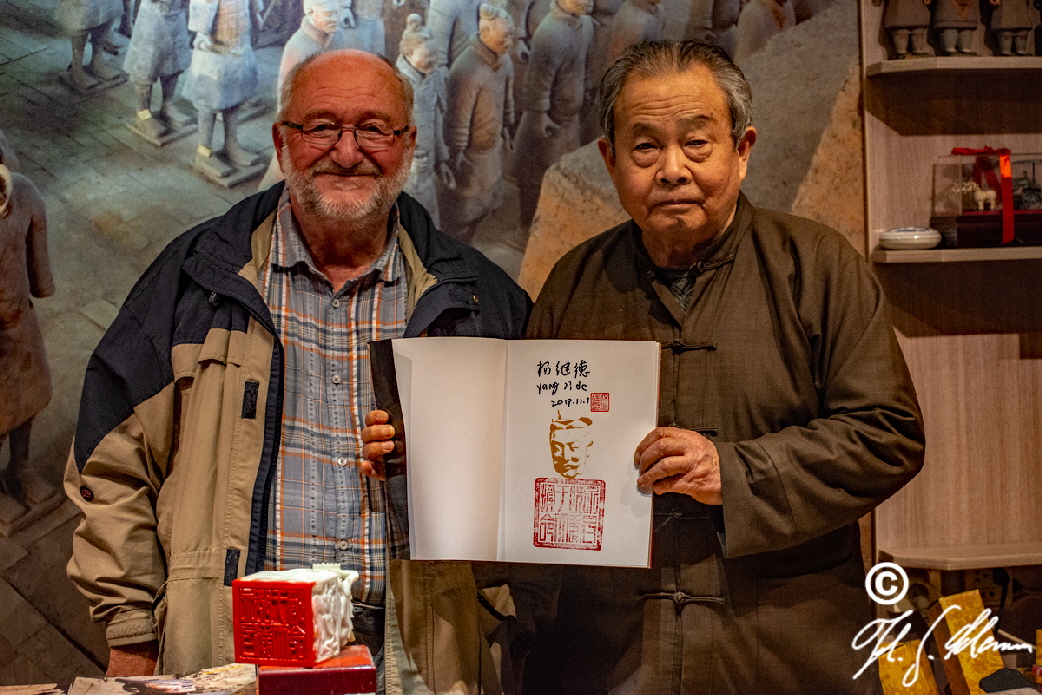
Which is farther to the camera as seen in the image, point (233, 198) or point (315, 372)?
point (233, 198)

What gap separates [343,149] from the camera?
2.00m

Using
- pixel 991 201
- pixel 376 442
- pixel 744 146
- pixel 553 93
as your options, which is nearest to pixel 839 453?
pixel 744 146

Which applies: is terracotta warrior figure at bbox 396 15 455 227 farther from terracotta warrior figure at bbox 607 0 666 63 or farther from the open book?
the open book

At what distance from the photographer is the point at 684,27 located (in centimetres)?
269

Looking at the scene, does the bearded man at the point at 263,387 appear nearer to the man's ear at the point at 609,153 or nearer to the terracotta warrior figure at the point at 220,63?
the man's ear at the point at 609,153

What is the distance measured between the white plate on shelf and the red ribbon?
175 mm

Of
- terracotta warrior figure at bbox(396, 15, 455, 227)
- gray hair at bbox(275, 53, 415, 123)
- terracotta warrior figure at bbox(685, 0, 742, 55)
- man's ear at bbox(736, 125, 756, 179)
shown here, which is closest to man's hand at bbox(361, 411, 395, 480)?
gray hair at bbox(275, 53, 415, 123)

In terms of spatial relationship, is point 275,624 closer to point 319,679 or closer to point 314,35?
point 319,679

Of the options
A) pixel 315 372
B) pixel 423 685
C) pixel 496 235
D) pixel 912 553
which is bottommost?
pixel 423 685

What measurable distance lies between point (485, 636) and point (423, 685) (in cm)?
18

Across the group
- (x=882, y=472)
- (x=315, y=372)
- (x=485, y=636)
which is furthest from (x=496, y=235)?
(x=882, y=472)

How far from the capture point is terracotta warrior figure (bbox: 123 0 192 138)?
2561 mm

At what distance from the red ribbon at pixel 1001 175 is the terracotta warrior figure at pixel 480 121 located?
131cm

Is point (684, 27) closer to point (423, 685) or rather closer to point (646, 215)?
point (646, 215)
